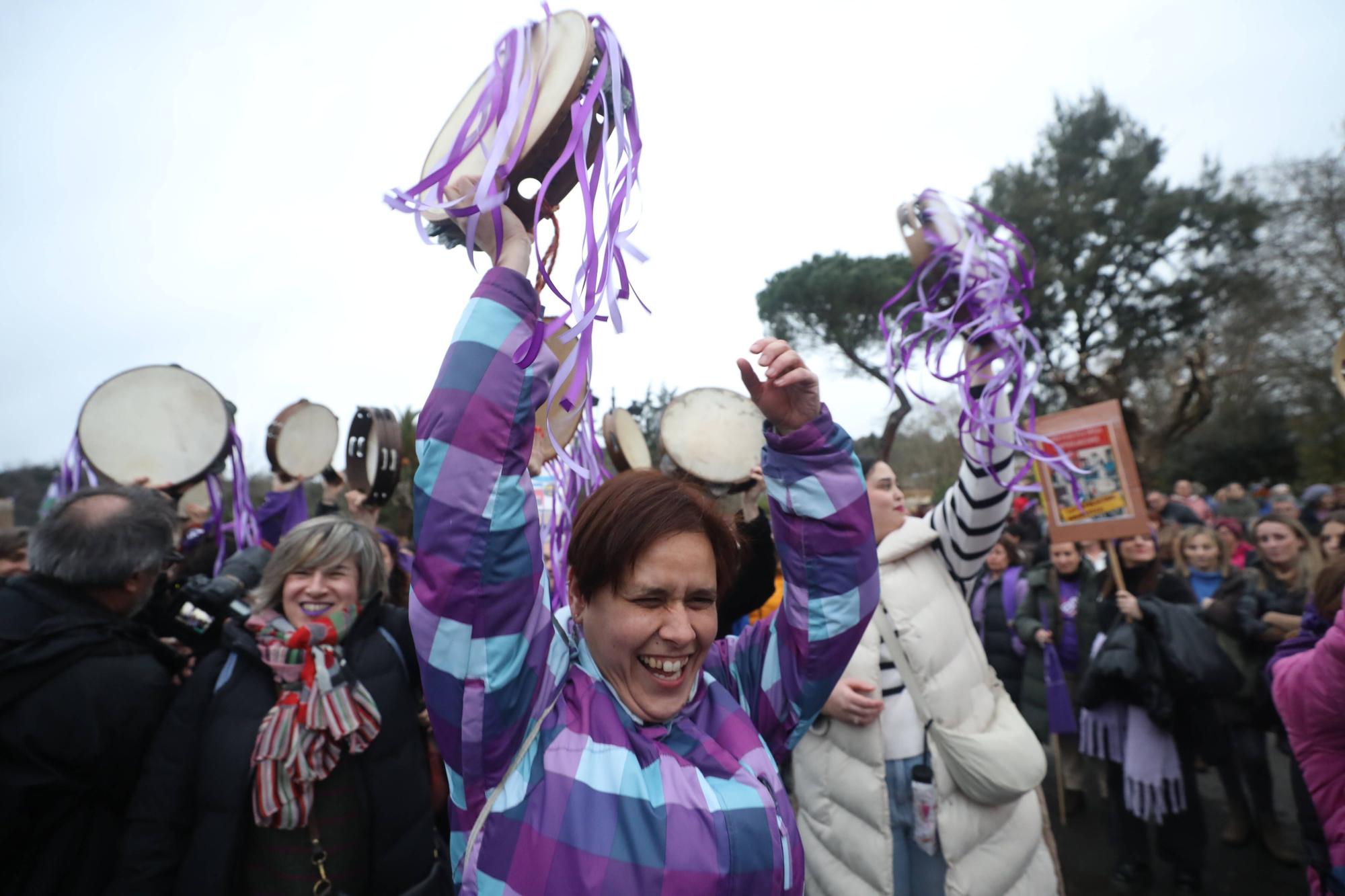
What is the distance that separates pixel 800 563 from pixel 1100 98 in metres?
28.4

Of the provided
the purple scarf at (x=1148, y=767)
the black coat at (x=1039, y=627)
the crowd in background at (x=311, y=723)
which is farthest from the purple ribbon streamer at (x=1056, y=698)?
the crowd in background at (x=311, y=723)

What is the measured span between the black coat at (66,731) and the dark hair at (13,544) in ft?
5.07

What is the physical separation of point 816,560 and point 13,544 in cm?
354

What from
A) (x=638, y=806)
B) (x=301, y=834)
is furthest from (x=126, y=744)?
(x=638, y=806)

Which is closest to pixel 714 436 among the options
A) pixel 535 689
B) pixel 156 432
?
pixel 535 689

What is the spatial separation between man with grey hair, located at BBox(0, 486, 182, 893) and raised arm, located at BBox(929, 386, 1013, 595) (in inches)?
89.8

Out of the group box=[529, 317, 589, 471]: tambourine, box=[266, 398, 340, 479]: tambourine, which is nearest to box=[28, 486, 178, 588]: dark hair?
box=[529, 317, 589, 471]: tambourine

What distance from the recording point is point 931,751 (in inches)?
84.3

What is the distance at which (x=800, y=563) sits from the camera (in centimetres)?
137

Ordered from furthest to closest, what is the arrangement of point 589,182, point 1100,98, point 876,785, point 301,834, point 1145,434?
point 1100,98
point 1145,434
point 876,785
point 301,834
point 589,182

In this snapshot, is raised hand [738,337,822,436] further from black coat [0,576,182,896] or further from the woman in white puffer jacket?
black coat [0,576,182,896]

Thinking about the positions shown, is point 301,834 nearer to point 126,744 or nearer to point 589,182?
point 126,744

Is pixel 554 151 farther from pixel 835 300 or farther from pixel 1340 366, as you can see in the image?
pixel 835 300

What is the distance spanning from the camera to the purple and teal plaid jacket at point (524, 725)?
3.21ft
